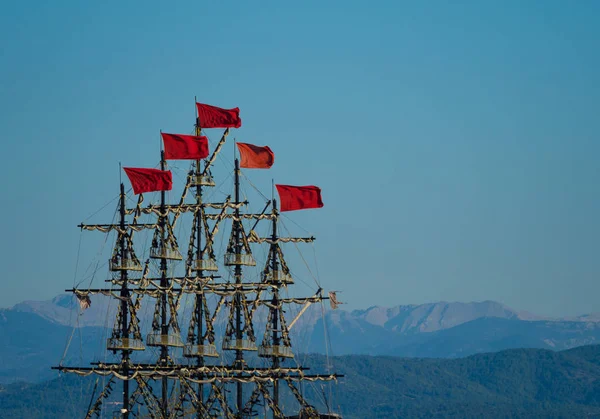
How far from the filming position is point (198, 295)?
134 meters

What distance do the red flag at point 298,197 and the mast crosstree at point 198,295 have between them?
3.6 inches

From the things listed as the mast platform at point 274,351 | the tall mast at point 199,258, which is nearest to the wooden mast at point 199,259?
the tall mast at point 199,258

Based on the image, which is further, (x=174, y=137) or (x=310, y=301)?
(x=310, y=301)

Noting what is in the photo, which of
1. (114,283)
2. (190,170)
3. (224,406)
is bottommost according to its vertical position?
(224,406)

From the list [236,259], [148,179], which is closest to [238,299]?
[236,259]

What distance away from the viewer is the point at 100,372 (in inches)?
5103

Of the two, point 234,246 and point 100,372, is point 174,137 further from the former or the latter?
point 100,372

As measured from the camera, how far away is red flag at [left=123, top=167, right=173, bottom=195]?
127812 millimetres

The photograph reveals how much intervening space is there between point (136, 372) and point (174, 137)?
68.6ft

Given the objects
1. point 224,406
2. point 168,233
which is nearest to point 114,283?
point 168,233

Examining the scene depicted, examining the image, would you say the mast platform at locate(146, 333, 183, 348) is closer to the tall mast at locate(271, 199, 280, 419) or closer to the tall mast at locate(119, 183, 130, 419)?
the tall mast at locate(119, 183, 130, 419)

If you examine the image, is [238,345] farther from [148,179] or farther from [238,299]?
[148,179]

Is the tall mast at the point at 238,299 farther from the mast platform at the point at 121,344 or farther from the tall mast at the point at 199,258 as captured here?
the mast platform at the point at 121,344

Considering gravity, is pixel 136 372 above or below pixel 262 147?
below
